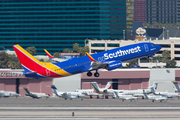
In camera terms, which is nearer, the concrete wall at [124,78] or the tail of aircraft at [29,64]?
the tail of aircraft at [29,64]

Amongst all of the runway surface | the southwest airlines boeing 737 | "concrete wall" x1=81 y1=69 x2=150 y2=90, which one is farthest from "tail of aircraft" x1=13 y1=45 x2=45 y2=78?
"concrete wall" x1=81 y1=69 x2=150 y2=90

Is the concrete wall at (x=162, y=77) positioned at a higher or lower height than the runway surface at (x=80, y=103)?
higher

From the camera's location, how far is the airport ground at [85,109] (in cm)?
10957

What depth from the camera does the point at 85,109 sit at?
412 ft

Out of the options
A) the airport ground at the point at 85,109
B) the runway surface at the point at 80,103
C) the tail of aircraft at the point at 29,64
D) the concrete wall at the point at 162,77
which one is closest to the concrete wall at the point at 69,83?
the airport ground at the point at 85,109

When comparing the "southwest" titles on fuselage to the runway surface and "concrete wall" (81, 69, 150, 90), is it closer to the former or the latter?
the runway surface

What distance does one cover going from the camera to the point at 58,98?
523 feet

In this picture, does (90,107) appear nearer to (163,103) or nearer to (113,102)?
(113,102)

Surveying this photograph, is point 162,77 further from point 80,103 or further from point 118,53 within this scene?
point 118,53

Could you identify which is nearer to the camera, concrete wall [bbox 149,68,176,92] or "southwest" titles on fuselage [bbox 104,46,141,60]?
"southwest" titles on fuselage [bbox 104,46,141,60]

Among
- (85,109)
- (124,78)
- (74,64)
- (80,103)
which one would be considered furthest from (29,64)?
(124,78)

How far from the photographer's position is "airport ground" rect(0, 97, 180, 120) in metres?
110

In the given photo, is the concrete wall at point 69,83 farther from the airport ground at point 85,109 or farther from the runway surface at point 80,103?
the runway surface at point 80,103

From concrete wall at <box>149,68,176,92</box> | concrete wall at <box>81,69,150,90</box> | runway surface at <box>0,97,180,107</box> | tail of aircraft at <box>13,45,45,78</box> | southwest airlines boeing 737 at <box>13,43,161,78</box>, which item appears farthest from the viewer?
concrete wall at <box>149,68,176,92</box>
